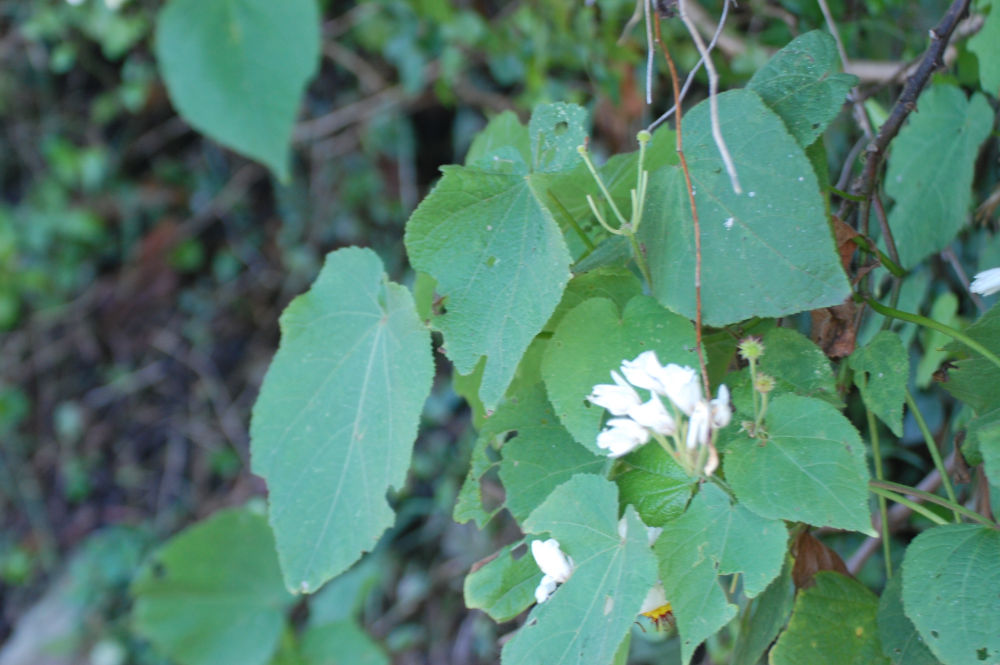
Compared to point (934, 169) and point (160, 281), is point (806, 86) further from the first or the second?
point (160, 281)

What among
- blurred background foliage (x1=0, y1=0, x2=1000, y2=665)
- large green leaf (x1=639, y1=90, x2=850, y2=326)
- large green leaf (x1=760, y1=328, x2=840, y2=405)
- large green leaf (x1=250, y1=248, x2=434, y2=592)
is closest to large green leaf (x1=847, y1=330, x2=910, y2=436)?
large green leaf (x1=760, y1=328, x2=840, y2=405)

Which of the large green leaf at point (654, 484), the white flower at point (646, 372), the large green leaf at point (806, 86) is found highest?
the large green leaf at point (806, 86)

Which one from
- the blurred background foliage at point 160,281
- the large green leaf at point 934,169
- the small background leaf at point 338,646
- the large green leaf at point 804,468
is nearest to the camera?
the large green leaf at point 804,468

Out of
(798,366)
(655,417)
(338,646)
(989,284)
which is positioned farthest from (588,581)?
(338,646)

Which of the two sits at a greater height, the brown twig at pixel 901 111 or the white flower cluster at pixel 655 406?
the brown twig at pixel 901 111

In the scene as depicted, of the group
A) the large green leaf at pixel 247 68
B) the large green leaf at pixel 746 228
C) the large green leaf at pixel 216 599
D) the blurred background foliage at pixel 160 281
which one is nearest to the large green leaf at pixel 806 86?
the large green leaf at pixel 746 228

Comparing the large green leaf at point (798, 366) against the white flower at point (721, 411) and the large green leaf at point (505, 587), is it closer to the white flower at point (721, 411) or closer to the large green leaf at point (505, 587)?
the white flower at point (721, 411)
